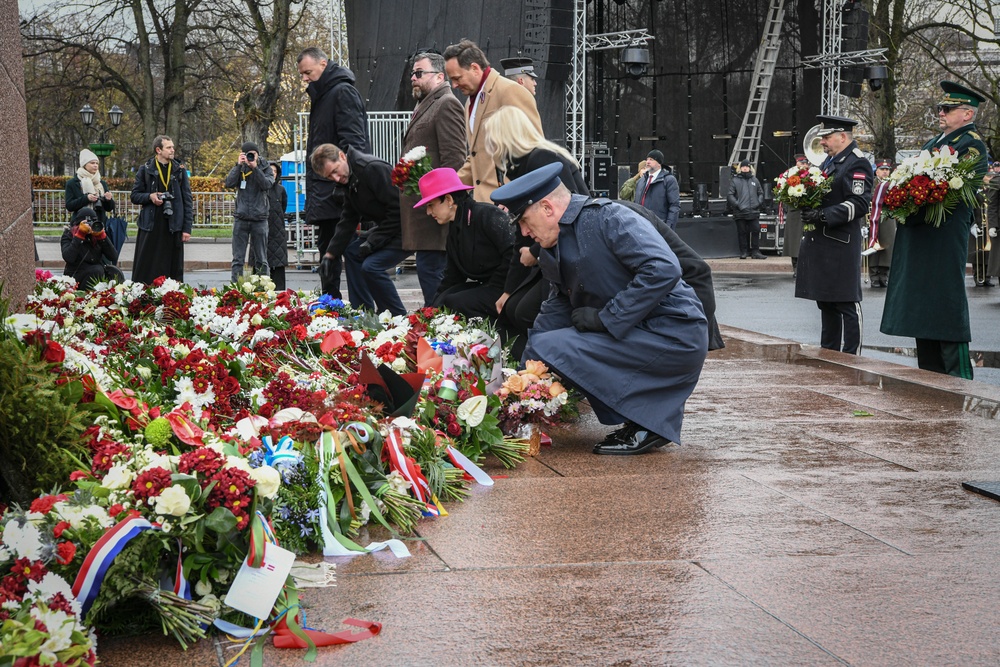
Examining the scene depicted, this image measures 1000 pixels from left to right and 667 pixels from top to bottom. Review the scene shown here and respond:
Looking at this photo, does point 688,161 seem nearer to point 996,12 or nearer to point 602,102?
point 602,102

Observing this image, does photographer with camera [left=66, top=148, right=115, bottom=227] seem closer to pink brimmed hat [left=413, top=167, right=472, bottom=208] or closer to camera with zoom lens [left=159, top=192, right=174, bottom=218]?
camera with zoom lens [left=159, top=192, right=174, bottom=218]

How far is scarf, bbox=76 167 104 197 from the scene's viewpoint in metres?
12.9

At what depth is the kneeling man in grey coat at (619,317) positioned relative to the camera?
203 inches

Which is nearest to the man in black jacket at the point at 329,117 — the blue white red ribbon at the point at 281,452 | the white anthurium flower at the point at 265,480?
the blue white red ribbon at the point at 281,452

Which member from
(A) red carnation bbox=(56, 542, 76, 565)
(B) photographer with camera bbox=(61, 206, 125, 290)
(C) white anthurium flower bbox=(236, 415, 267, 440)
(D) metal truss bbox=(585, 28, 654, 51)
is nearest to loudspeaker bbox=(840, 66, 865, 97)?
(D) metal truss bbox=(585, 28, 654, 51)

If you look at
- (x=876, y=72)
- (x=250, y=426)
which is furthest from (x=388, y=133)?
(x=250, y=426)

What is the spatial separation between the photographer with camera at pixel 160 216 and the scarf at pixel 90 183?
854 millimetres

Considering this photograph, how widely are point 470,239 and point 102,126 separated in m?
49.5

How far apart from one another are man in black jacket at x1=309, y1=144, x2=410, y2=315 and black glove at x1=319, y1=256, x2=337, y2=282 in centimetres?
31

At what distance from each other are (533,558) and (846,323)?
586 centimetres

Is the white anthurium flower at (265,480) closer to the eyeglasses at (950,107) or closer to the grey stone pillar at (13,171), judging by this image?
the grey stone pillar at (13,171)

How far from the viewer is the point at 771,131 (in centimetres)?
2650

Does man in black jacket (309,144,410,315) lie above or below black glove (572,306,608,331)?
above

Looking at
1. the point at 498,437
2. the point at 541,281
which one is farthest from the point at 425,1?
the point at 498,437
